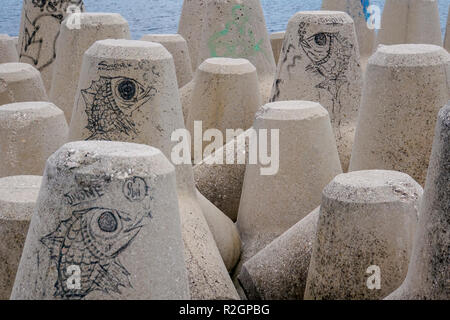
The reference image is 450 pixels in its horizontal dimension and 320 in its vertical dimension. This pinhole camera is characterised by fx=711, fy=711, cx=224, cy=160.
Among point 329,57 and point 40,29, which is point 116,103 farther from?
point 40,29

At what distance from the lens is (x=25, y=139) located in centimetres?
299

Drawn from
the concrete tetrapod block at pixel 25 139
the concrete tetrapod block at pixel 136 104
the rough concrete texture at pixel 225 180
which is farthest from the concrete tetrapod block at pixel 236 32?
the concrete tetrapod block at pixel 136 104

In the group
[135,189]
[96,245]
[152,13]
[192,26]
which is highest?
[135,189]

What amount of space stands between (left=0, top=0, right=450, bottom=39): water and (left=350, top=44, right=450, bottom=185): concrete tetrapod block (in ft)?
9.81

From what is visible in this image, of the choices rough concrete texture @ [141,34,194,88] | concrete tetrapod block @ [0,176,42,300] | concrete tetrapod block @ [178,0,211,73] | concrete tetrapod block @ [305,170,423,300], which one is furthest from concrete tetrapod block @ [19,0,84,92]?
concrete tetrapod block @ [305,170,423,300]

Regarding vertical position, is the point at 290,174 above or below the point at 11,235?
below

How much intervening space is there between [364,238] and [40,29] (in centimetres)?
292

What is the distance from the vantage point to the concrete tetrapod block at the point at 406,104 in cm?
292

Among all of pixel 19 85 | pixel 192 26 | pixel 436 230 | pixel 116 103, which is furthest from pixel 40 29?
pixel 436 230

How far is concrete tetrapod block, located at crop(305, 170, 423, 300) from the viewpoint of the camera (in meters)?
2.26

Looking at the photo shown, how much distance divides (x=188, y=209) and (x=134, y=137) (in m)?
0.39

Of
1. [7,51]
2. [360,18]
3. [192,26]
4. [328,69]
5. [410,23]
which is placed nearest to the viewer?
[328,69]

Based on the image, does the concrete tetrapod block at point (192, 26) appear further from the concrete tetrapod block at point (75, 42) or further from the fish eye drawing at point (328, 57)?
the fish eye drawing at point (328, 57)
